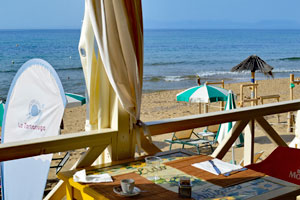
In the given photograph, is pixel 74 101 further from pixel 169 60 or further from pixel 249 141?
pixel 169 60

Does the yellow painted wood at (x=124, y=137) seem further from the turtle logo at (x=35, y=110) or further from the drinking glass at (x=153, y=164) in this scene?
the turtle logo at (x=35, y=110)

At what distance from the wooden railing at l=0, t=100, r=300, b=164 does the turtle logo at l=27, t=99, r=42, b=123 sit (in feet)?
2.30

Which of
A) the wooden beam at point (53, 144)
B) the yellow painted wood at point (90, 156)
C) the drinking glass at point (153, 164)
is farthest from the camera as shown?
the yellow painted wood at point (90, 156)

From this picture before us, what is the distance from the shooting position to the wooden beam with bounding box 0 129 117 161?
1746 mm

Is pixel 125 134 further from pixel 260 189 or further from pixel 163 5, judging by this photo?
pixel 163 5

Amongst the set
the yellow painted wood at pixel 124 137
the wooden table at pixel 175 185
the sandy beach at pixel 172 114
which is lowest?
the sandy beach at pixel 172 114

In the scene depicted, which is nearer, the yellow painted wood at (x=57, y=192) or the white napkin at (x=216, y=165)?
the white napkin at (x=216, y=165)

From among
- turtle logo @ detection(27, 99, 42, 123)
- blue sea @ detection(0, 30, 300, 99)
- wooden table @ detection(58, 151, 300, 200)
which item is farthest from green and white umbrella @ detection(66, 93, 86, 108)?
blue sea @ detection(0, 30, 300, 99)

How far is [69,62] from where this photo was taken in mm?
23938

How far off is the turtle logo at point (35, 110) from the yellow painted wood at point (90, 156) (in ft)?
2.24

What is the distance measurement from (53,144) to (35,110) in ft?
2.78

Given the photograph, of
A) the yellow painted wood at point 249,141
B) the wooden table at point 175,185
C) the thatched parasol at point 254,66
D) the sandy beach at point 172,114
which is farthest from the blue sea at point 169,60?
the wooden table at point 175,185

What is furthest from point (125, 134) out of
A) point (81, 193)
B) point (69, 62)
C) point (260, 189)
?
point (69, 62)

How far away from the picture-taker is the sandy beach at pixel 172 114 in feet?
22.6
